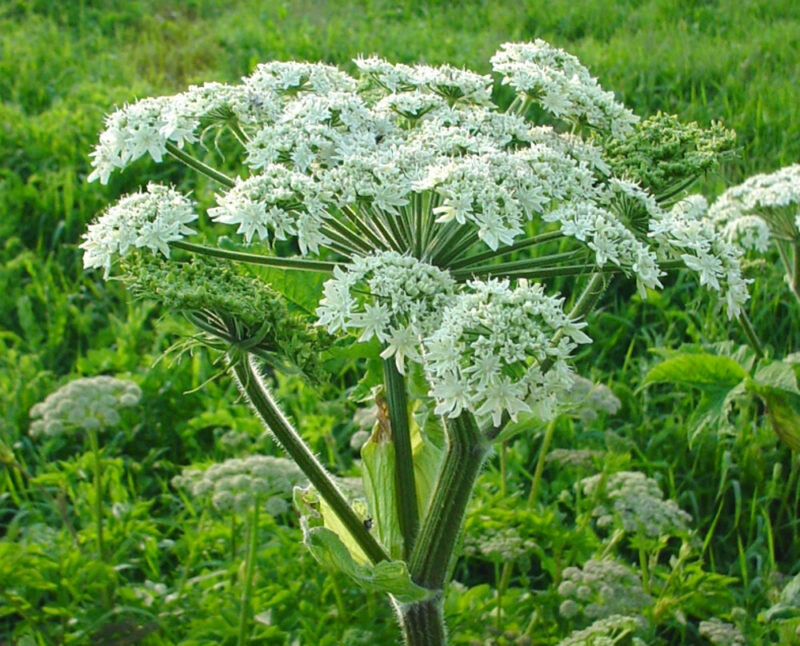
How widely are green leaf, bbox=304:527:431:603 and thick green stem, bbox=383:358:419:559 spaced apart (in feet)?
0.71

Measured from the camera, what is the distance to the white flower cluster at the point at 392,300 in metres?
2.15

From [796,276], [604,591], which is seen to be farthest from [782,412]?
[604,591]

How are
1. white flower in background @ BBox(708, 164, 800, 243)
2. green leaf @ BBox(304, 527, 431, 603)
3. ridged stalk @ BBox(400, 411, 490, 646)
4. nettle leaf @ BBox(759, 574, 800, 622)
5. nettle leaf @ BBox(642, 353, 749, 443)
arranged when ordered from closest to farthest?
green leaf @ BBox(304, 527, 431, 603), ridged stalk @ BBox(400, 411, 490, 646), nettle leaf @ BBox(759, 574, 800, 622), nettle leaf @ BBox(642, 353, 749, 443), white flower in background @ BBox(708, 164, 800, 243)

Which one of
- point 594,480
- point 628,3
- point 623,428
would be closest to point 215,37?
point 628,3

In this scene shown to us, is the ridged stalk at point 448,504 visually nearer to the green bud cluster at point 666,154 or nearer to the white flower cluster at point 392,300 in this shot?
the white flower cluster at point 392,300

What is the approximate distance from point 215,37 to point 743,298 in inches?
332

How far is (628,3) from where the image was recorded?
9742mm

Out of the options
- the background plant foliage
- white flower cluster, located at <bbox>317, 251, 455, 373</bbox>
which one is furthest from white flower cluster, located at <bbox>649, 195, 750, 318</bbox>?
the background plant foliage

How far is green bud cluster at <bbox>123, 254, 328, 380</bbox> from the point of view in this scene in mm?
2209

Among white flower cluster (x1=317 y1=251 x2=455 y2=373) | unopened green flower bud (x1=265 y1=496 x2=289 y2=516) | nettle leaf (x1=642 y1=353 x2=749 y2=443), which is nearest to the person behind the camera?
white flower cluster (x1=317 y1=251 x2=455 y2=373)

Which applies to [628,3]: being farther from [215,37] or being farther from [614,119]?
[614,119]

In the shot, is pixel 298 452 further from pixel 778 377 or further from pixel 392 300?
pixel 778 377

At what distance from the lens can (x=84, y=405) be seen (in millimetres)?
3760

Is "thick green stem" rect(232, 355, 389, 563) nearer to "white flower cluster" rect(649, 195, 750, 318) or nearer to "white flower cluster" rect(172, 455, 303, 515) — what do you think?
"white flower cluster" rect(172, 455, 303, 515)
